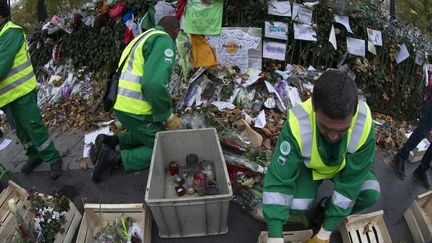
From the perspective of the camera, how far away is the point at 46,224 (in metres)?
2.84

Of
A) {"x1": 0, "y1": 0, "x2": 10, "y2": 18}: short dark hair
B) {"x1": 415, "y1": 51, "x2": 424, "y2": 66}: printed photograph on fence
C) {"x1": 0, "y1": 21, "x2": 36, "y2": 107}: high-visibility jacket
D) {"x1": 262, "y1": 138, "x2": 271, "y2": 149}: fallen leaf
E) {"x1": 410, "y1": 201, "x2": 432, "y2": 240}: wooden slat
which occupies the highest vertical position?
{"x1": 0, "y1": 0, "x2": 10, "y2": 18}: short dark hair

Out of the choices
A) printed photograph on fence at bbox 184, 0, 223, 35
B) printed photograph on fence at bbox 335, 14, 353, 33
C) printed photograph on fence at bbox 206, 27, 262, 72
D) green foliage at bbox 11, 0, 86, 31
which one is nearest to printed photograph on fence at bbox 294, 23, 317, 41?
printed photograph on fence at bbox 335, 14, 353, 33

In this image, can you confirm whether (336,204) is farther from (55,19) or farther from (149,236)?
(55,19)

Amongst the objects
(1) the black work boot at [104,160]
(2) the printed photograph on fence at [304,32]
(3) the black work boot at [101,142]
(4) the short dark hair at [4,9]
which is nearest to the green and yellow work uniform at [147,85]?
(1) the black work boot at [104,160]

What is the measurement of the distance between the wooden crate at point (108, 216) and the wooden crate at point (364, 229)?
5.75 feet

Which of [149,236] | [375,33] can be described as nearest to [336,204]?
[149,236]

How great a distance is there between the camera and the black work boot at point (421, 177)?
12.5 ft

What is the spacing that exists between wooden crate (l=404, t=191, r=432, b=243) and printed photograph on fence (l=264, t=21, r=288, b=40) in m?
2.79

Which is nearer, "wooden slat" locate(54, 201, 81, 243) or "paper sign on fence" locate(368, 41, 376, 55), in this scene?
"wooden slat" locate(54, 201, 81, 243)

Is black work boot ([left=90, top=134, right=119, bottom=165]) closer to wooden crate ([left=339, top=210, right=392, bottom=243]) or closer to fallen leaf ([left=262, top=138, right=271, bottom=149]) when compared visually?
fallen leaf ([left=262, top=138, right=271, bottom=149])

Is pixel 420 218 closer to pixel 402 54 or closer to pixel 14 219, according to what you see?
pixel 402 54

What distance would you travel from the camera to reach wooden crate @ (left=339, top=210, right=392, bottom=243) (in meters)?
2.91

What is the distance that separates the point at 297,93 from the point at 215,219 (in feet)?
8.08

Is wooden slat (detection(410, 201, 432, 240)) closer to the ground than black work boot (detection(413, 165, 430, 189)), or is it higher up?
higher up
